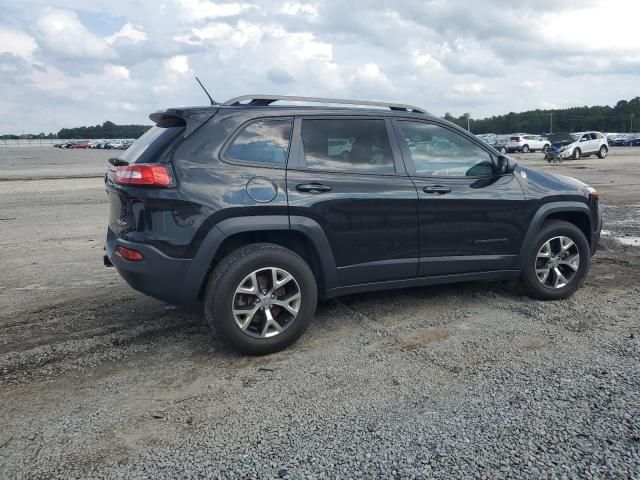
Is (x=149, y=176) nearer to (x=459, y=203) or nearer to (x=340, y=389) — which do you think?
(x=340, y=389)

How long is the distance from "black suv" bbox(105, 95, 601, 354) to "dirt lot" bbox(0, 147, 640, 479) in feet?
1.35

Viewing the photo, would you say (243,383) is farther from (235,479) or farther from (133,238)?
(133,238)

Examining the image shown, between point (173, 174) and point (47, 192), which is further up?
point (173, 174)

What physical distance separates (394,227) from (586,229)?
7.69 ft

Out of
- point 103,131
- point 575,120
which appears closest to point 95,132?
point 103,131

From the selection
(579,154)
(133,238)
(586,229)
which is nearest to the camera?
(133,238)

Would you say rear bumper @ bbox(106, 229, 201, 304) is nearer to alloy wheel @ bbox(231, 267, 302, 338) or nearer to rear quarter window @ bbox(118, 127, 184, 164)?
→ alloy wheel @ bbox(231, 267, 302, 338)

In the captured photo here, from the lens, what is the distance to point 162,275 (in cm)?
378

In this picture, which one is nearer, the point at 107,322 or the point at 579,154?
the point at 107,322

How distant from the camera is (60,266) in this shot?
6801mm

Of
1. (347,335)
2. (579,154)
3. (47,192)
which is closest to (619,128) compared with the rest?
(579,154)

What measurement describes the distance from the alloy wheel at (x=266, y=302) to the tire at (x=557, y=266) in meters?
2.42

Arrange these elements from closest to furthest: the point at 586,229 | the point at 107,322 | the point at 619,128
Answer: the point at 107,322 → the point at 586,229 → the point at 619,128

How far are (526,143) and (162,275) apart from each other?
147 feet
